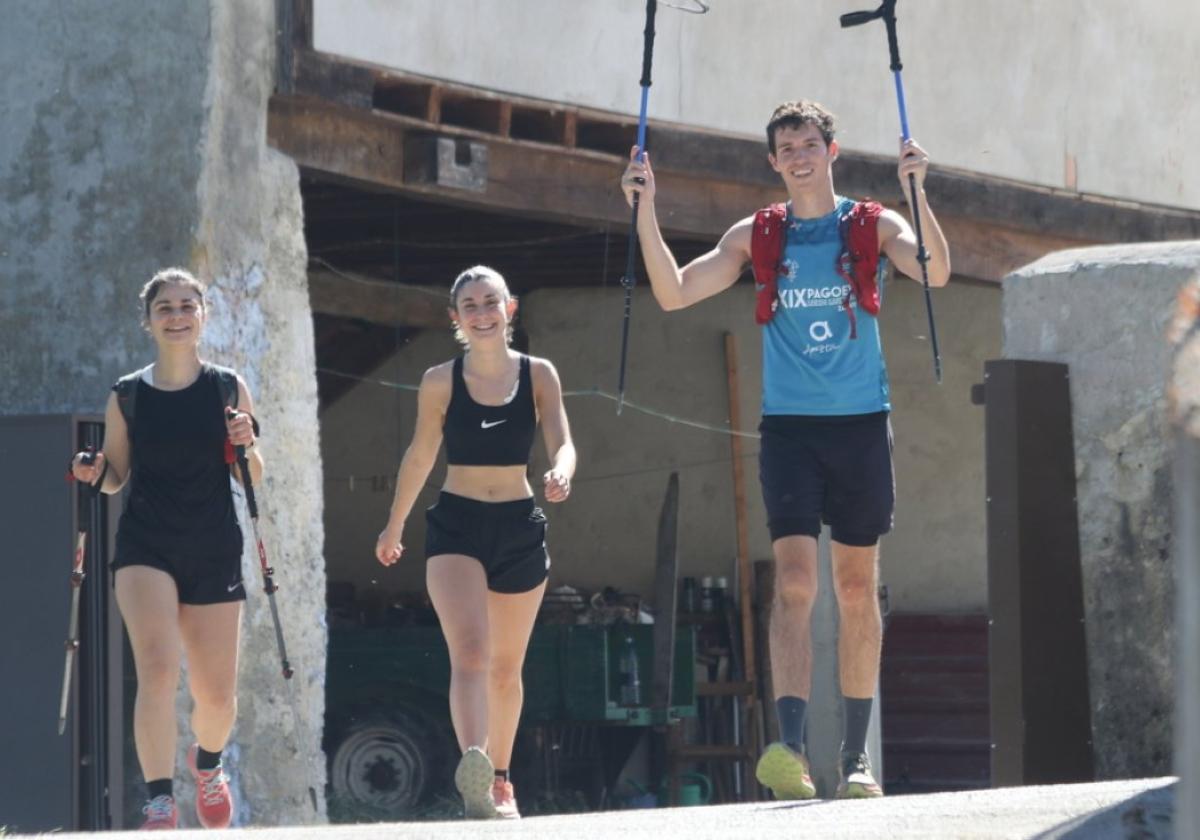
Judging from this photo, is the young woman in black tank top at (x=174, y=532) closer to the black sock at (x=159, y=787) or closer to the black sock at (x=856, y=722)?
the black sock at (x=159, y=787)

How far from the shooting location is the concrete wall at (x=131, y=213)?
8.84 m

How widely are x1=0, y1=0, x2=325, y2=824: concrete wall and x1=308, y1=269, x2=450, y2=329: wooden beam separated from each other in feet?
16.2

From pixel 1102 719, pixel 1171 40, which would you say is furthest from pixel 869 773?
pixel 1171 40

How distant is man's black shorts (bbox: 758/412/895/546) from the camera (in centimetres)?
636

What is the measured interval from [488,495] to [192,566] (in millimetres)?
910

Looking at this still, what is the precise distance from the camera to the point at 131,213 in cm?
887

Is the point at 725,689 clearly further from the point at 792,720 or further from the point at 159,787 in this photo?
the point at 792,720

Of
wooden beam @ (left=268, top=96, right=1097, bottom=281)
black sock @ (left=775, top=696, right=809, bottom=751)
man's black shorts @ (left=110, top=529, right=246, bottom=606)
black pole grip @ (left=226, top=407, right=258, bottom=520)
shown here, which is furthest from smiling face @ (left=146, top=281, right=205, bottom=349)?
wooden beam @ (left=268, top=96, right=1097, bottom=281)

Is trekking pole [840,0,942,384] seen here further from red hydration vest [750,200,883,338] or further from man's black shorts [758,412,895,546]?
man's black shorts [758,412,895,546]

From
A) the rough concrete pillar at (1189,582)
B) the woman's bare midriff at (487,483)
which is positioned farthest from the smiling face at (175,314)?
the rough concrete pillar at (1189,582)

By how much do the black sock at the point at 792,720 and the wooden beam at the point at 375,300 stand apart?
321 inches

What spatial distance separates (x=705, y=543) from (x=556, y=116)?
5.84 meters

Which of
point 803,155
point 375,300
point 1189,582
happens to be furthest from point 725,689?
point 1189,582

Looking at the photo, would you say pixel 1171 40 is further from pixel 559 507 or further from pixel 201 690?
pixel 201 690
